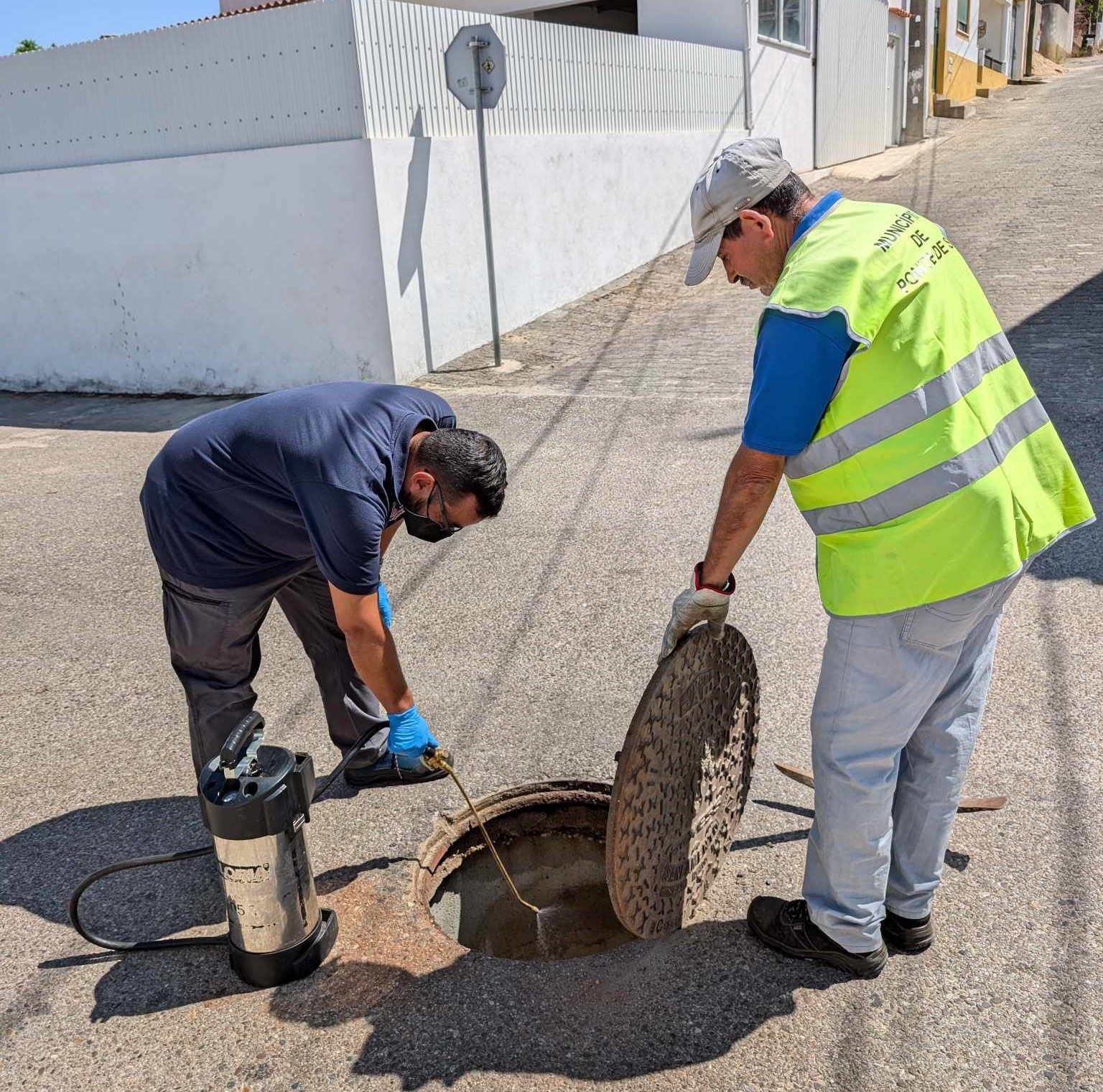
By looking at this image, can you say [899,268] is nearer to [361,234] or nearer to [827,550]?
[827,550]

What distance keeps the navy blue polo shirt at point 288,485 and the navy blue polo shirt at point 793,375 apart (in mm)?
1000

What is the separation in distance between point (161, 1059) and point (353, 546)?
4.39ft

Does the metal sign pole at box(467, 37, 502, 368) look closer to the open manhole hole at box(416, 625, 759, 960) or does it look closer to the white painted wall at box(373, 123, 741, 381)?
the white painted wall at box(373, 123, 741, 381)

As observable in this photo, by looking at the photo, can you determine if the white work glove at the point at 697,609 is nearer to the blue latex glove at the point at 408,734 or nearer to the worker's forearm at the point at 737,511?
the worker's forearm at the point at 737,511

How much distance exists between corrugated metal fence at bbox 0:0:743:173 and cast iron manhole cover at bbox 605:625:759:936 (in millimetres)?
7289

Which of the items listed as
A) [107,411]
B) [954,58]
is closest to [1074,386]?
[107,411]

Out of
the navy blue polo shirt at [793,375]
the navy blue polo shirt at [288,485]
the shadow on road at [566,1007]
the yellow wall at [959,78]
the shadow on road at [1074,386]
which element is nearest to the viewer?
the navy blue polo shirt at [793,375]

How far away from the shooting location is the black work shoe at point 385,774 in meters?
3.58

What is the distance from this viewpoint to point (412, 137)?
9141mm

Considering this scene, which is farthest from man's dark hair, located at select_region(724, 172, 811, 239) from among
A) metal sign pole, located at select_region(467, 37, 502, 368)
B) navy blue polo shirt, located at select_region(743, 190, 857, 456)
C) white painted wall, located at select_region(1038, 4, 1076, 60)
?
white painted wall, located at select_region(1038, 4, 1076, 60)

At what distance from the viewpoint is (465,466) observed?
2.69 m

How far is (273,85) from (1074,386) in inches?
280

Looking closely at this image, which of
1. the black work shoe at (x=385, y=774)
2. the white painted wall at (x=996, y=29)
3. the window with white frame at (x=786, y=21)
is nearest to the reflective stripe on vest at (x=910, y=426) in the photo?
the black work shoe at (x=385, y=774)

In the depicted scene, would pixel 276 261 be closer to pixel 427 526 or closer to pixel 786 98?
pixel 427 526
